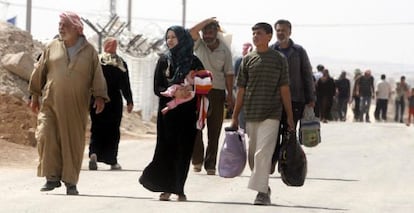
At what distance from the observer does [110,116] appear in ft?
50.7

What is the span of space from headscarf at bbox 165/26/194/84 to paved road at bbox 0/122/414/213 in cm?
118

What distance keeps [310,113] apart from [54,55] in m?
2.78

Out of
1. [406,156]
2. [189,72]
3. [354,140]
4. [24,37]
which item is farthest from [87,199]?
[24,37]

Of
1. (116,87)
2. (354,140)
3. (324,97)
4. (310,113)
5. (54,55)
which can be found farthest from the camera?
(324,97)

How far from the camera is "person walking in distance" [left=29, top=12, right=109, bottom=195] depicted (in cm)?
1175

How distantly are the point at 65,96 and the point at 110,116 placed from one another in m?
3.71

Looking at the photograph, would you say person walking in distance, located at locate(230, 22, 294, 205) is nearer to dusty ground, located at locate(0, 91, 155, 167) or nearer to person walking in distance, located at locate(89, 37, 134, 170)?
person walking in distance, located at locate(89, 37, 134, 170)

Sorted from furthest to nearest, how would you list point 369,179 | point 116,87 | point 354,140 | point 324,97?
1. point 324,97
2. point 354,140
3. point 116,87
4. point 369,179

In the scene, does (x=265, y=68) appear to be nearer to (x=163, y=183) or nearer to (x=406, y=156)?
(x=163, y=183)

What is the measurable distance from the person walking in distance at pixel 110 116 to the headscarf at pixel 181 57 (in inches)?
142

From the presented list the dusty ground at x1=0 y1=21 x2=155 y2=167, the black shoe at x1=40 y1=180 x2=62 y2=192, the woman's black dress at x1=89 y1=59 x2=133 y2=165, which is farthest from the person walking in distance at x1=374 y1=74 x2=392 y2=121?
the black shoe at x1=40 y1=180 x2=62 y2=192

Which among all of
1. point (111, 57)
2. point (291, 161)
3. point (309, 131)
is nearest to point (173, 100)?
point (291, 161)

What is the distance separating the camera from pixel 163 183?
448 inches

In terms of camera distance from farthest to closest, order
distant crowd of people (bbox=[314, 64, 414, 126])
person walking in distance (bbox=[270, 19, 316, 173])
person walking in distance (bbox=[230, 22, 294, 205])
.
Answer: distant crowd of people (bbox=[314, 64, 414, 126])
person walking in distance (bbox=[270, 19, 316, 173])
person walking in distance (bbox=[230, 22, 294, 205])
